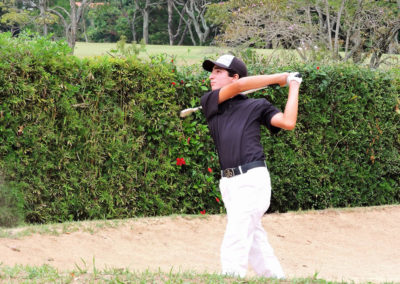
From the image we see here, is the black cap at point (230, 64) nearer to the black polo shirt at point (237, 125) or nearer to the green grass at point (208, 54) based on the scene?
the black polo shirt at point (237, 125)

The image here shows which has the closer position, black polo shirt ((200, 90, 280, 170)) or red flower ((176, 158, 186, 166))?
black polo shirt ((200, 90, 280, 170))

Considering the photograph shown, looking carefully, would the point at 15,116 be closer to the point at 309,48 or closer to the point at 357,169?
the point at 357,169

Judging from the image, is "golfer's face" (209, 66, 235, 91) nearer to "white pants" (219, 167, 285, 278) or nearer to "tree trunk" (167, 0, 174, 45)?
"white pants" (219, 167, 285, 278)

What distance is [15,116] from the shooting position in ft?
23.3

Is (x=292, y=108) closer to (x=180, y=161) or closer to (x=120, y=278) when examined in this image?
(x=120, y=278)

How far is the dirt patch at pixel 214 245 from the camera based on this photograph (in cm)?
639

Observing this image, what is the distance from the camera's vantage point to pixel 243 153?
14.1 feet

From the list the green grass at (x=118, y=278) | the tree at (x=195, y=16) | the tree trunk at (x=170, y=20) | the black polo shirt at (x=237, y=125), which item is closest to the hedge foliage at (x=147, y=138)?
the green grass at (x=118, y=278)

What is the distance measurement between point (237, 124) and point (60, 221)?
406 centimetres

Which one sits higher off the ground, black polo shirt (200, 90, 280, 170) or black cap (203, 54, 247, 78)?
black cap (203, 54, 247, 78)

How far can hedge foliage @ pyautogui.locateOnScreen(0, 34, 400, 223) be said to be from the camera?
7215mm

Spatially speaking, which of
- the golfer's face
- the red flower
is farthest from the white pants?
the red flower

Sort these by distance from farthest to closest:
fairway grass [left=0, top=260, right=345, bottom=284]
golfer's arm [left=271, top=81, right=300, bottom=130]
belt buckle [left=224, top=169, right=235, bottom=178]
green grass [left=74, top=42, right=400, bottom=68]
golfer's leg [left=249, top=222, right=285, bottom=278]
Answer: green grass [left=74, top=42, right=400, bottom=68], golfer's leg [left=249, top=222, right=285, bottom=278], belt buckle [left=224, top=169, right=235, bottom=178], golfer's arm [left=271, top=81, right=300, bottom=130], fairway grass [left=0, top=260, right=345, bottom=284]

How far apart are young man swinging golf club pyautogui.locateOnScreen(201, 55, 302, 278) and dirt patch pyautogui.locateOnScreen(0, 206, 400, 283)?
176 centimetres
